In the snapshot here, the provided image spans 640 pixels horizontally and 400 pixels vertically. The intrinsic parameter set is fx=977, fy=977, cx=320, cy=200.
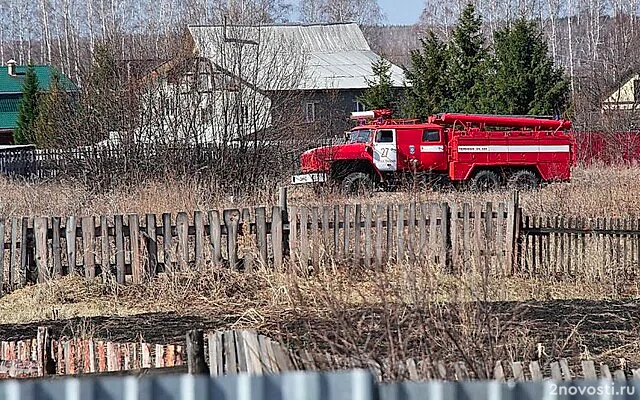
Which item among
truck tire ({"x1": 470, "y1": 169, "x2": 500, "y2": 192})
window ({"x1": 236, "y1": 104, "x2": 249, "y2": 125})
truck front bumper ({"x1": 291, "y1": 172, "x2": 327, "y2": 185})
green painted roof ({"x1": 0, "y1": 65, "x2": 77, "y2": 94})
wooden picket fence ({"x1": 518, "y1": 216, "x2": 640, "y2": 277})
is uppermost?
green painted roof ({"x1": 0, "y1": 65, "x2": 77, "y2": 94})

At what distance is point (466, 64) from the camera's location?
35906 millimetres

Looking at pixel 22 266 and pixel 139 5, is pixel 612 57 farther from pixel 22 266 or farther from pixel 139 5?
pixel 22 266

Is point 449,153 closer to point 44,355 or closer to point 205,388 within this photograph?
point 44,355

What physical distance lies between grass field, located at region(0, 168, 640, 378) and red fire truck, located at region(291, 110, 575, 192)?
20.3 feet

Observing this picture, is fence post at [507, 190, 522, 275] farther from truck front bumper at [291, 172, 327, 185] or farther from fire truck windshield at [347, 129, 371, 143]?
fire truck windshield at [347, 129, 371, 143]

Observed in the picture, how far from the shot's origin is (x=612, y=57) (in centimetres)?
5444

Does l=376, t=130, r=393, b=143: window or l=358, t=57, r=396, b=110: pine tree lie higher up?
l=358, t=57, r=396, b=110: pine tree

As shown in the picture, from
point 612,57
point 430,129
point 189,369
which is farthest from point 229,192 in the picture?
point 612,57

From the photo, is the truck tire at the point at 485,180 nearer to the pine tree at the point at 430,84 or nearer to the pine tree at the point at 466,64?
the pine tree at the point at 466,64

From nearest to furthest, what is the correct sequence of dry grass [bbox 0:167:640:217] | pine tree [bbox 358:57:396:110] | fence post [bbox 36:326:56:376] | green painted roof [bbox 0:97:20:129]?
1. fence post [bbox 36:326:56:376]
2. dry grass [bbox 0:167:640:217]
3. pine tree [bbox 358:57:396:110]
4. green painted roof [bbox 0:97:20:129]

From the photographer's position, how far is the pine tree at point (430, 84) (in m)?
35.5

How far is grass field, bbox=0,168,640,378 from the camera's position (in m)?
5.14

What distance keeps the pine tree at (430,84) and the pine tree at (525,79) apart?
2162 millimetres

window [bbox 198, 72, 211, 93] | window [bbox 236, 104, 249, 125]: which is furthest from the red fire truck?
window [bbox 198, 72, 211, 93]
